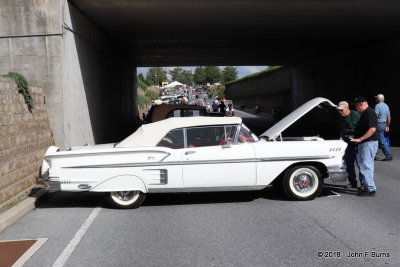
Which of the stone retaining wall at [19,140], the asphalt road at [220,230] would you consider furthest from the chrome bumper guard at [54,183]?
the stone retaining wall at [19,140]

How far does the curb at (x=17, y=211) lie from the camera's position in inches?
241

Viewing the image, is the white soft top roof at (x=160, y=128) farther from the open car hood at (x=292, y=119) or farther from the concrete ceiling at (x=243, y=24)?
the concrete ceiling at (x=243, y=24)

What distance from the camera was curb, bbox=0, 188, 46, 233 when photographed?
241 inches

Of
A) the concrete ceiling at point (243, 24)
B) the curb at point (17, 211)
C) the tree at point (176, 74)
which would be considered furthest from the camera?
the tree at point (176, 74)

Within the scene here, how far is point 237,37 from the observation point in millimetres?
18547

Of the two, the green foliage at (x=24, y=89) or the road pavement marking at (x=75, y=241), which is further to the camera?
the green foliage at (x=24, y=89)

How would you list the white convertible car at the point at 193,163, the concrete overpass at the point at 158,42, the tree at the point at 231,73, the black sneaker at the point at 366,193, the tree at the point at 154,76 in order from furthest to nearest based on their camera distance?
1. the tree at the point at 231,73
2. the tree at the point at 154,76
3. the concrete overpass at the point at 158,42
4. the black sneaker at the point at 366,193
5. the white convertible car at the point at 193,163

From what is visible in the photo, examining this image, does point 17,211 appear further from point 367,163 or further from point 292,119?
point 367,163

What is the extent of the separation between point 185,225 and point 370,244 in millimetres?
2331

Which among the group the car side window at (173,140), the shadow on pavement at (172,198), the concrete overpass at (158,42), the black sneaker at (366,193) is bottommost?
the shadow on pavement at (172,198)

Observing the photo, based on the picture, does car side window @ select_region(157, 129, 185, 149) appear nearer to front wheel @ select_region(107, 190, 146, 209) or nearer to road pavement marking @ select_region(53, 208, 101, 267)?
front wheel @ select_region(107, 190, 146, 209)

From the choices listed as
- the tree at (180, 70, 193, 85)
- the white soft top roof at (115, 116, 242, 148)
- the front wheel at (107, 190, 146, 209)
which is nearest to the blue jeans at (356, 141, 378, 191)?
the white soft top roof at (115, 116, 242, 148)

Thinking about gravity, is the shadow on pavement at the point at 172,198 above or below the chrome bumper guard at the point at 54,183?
below

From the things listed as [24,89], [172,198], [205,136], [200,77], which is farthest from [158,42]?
[200,77]
